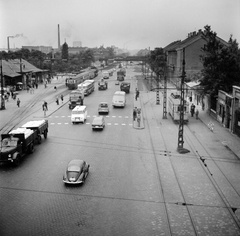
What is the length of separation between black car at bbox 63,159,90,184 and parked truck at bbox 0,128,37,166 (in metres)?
4.93

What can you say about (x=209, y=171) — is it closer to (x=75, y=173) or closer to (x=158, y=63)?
(x=75, y=173)

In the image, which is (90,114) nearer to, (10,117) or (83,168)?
(10,117)

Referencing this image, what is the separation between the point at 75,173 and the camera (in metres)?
19.0

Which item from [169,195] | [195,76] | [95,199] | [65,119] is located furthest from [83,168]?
[195,76]

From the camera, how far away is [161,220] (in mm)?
14656

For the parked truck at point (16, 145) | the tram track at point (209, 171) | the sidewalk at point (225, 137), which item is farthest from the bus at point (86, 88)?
the parked truck at point (16, 145)

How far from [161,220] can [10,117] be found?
30292mm

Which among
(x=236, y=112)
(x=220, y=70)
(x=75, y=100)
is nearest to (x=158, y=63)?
(x=75, y=100)

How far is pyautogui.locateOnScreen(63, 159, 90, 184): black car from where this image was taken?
18.8 metres

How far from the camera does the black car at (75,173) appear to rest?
18.8 meters

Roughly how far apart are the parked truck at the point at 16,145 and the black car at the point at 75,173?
4930mm

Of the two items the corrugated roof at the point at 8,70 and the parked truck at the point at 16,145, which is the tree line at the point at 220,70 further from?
the corrugated roof at the point at 8,70

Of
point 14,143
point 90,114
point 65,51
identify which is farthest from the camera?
point 65,51

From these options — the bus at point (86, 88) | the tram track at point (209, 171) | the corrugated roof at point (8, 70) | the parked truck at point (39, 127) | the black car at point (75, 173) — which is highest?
the corrugated roof at point (8, 70)
